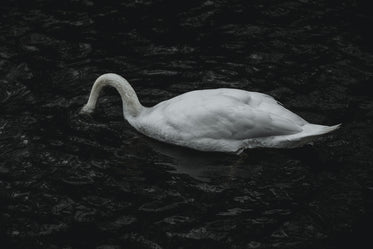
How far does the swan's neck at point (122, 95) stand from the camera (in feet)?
30.0

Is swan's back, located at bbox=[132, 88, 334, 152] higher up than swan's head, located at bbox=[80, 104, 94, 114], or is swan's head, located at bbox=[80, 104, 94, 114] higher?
Answer: swan's back, located at bbox=[132, 88, 334, 152]

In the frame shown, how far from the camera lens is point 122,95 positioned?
9219 mm

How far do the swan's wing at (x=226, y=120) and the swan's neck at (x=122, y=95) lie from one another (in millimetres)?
920

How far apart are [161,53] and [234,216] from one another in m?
4.35

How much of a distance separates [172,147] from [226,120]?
3.06 ft

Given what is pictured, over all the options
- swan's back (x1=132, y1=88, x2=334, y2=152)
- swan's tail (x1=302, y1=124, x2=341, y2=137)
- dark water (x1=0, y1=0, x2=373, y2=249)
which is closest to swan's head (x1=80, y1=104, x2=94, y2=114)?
dark water (x1=0, y1=0, x2=373, y2=249)

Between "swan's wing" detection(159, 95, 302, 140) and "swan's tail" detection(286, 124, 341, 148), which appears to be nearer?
"swan's tail" detection(286, 124, 341, 148)

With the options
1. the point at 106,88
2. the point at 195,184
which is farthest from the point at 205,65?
the point at 195,184

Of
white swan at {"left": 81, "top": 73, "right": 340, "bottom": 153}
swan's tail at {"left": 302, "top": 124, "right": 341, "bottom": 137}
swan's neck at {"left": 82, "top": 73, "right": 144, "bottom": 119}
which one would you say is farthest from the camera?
swan's neck at {"left": 82, "top": 73, "right": 144, "bottom": 119}

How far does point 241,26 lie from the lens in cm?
1149

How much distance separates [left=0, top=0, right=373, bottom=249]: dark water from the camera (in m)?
7.20

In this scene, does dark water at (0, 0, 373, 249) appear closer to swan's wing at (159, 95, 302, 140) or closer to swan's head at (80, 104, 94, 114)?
swan's head at (80, 104, 94, 114)

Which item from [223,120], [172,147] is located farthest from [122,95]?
[223,120]

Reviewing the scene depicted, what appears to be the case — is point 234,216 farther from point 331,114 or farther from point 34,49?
point 34,49
